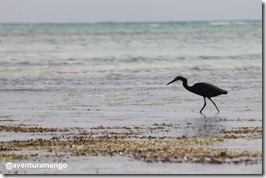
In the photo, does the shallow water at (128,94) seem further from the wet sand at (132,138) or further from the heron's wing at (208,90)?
the heron's wing at (208,90)

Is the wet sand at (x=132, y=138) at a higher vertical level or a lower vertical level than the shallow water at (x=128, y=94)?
lower

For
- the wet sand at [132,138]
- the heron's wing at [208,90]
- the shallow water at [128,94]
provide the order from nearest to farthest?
the wet sand at [132,138]
the shallow water at [128,94]
the heron's wing at [208,90]

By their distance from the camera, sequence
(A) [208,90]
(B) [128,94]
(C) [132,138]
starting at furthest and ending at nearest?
(B) [128,94] < (A) [208,90] < (C) [132,138]

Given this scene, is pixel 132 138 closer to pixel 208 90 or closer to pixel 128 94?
pixel 208 90

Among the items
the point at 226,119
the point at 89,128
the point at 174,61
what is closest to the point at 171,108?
the point at 226,119

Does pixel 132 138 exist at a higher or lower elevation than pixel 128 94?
lower

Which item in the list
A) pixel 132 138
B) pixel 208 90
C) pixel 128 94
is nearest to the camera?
pixel 132 138

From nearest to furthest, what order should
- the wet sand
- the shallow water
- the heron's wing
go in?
the wet sand
the shallow water
the heron's wing

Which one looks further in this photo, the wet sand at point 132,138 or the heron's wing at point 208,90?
the heron's wing at point 208,90

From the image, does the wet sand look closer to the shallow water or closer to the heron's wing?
the shallow water

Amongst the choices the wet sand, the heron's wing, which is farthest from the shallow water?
the heron's wing

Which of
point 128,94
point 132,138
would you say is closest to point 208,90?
point 128,94

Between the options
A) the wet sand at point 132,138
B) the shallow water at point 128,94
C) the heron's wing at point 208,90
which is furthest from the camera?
the heron's wing at point 208,90

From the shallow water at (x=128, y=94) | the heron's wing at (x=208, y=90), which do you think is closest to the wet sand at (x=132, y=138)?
the shallow water at (x=128, y=94)
